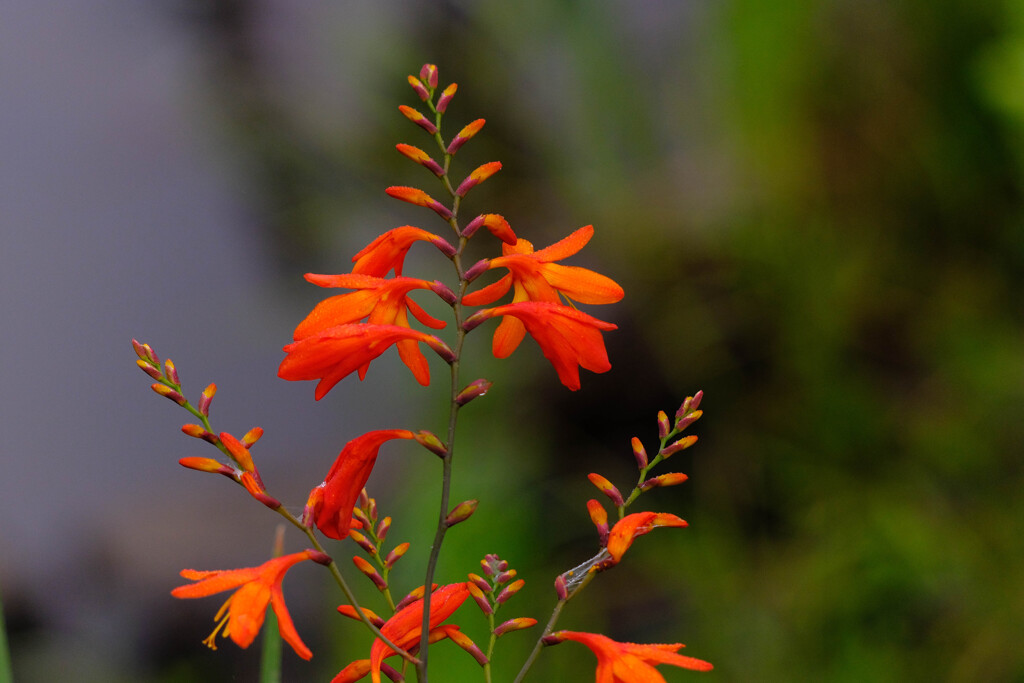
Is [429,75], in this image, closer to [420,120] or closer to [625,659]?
[420,120]

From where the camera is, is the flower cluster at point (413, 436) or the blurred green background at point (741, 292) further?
the blurred green background at point (741, 292)

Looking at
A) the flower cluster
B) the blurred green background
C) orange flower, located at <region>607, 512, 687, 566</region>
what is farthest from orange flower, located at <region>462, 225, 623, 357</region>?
the blurred green background

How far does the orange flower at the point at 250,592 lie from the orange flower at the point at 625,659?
13 cm

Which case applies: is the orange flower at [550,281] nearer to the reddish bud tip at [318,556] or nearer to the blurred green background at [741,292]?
the reddish bud tip at [318,556]

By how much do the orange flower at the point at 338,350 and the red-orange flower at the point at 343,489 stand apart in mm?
32

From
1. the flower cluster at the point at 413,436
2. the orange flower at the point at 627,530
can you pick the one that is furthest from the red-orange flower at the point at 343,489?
the orange flower at the point at 627,530

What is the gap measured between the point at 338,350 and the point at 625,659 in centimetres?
20

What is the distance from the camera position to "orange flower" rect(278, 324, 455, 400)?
0.38 meters

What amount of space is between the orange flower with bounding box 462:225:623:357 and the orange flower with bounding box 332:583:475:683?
0.14 meters

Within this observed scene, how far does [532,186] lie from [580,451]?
1.82 feet

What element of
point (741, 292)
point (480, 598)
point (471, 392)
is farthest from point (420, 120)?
point (741, 292)

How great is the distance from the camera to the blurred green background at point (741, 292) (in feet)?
4.33

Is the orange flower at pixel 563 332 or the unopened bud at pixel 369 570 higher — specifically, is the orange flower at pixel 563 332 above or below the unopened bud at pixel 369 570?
above

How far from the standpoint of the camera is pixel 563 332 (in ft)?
1.35
